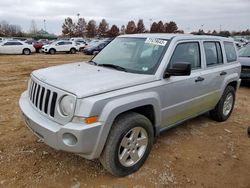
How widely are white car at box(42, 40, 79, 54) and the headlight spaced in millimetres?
26528

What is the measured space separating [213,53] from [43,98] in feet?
10.7

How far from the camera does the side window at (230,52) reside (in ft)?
18.1

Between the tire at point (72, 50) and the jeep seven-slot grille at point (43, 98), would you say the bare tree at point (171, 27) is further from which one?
the jeep seven-slot grille at point (43, 98)

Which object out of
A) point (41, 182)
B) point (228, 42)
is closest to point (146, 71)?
point (41, 182)

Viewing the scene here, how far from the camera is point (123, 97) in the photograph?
3.21m

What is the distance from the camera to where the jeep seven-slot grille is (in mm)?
3137

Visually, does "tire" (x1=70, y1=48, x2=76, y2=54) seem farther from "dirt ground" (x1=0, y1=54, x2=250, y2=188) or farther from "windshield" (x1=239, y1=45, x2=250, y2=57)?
"dirt ground" (x1=0, y1=54, x2=250, y2=188)

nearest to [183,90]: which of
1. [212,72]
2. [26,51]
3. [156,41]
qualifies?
[156,41]

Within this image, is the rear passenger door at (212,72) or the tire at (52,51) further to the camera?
the tire at (52,51)

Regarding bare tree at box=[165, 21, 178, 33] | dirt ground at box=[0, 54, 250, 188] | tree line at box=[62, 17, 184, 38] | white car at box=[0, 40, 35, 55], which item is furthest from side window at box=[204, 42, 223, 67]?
tree line at box=[62, 17, 184, 38]

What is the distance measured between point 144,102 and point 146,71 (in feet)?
1.70

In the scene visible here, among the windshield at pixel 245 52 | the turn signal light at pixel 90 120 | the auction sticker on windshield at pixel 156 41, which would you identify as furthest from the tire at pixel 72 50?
the turn signal light at pixel 90 120

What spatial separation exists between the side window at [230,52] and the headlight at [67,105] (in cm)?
373

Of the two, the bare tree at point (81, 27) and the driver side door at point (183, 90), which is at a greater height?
the driver side door at point (183, 90)
